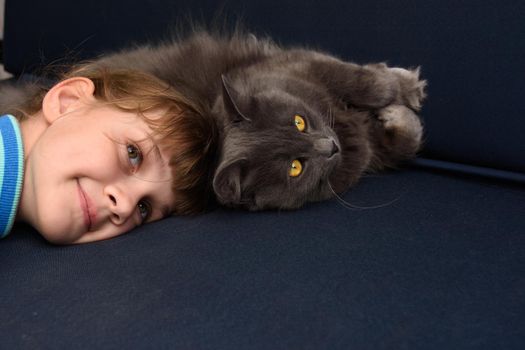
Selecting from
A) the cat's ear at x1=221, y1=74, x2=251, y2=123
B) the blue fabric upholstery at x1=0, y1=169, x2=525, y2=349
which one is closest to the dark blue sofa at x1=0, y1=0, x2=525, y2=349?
the blue fabric upholstery at x1=0, y1=169, x2=525, y2=349

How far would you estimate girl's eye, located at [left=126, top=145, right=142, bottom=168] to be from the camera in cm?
118

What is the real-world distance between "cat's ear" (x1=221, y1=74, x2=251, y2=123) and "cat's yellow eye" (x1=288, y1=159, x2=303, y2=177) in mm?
170

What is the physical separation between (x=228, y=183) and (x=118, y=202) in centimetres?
27

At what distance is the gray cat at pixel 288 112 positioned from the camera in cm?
127

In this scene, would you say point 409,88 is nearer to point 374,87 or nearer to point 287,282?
point 374,87

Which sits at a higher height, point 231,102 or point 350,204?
point 231,102

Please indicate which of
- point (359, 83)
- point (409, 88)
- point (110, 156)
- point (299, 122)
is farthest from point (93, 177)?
point (409, 88)

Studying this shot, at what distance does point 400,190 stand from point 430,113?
37cm

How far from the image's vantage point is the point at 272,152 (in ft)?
4.11

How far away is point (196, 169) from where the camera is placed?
129cm

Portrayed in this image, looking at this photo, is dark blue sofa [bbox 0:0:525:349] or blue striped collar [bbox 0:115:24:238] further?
blue striped collar [bbox 0:115:24:238]

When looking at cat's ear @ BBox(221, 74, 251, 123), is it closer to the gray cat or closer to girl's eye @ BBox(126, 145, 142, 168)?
the gray cat

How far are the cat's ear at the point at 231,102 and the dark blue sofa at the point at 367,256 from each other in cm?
26

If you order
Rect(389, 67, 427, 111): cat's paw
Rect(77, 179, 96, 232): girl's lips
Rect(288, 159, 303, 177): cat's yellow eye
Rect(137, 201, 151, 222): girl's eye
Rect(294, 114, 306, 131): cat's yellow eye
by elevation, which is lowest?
Rect(137, 201, 151, 222): girl's eye
